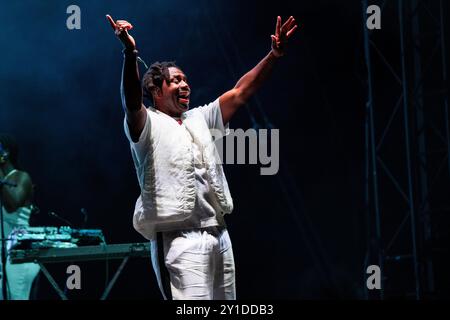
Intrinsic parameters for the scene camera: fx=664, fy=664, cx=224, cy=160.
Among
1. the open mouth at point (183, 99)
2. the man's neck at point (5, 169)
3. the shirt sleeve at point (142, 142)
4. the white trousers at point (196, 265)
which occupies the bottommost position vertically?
the white trousers at point (196, 265)

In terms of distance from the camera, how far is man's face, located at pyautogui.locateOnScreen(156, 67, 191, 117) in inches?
132

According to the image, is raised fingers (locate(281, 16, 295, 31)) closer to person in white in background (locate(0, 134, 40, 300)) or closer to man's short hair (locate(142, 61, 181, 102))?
man's short hair (locate(142, 61, 181, 102))

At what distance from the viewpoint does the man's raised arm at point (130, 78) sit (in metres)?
2.97

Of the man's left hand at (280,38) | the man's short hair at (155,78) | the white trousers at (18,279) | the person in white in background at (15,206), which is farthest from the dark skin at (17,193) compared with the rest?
the man's left hand at (280,38)

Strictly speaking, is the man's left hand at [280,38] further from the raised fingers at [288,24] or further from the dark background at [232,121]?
the dark background at [232,121]

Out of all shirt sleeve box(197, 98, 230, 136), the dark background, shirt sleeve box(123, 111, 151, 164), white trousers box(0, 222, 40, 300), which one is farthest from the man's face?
the dark background

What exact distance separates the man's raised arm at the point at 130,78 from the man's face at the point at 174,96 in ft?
1.08

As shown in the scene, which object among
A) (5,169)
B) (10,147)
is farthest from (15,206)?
(10,147)

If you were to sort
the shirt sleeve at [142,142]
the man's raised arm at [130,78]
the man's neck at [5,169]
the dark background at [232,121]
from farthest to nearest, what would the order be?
the dark background at [232,121] → the man's neck at [5,169] → the shirt sleeve at [142,142] → the man's raised arm at [130,78]

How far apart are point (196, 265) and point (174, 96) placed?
89cm

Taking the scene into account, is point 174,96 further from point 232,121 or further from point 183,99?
point 232,121

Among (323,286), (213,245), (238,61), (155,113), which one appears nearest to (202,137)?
(155,113)
